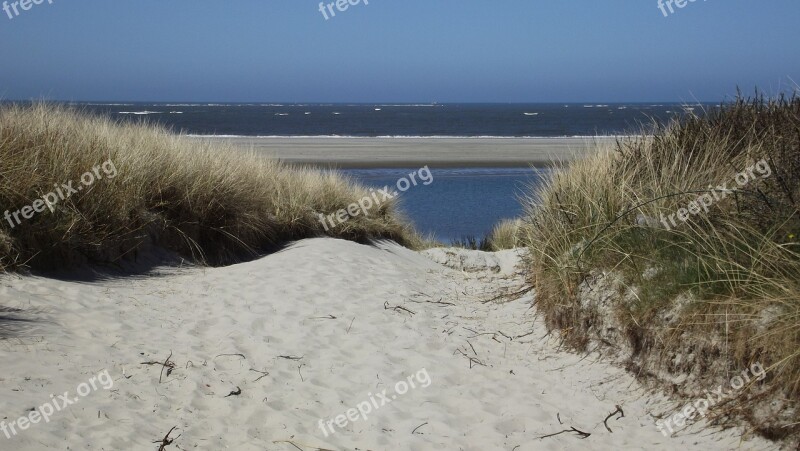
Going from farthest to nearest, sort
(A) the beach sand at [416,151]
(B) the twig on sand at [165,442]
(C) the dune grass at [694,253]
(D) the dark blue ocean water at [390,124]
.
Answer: (D) the dark blue ocean water at [390,124]
(A) the beach sand at [416,151]
(C) the dune grass at [694,253]
(B) the twig on sand at [165,442]

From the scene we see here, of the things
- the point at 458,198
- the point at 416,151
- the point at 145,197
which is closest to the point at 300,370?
the point at 145,197

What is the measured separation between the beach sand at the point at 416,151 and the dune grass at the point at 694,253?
17157 millimetres

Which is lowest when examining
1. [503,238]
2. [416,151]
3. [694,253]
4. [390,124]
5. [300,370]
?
[503,238]

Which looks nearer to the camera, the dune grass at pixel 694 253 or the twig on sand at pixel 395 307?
the dune grass at pixel 694 253

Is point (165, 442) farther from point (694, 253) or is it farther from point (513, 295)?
point (513, 295)

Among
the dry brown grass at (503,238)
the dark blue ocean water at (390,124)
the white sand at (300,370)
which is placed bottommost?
the dry brown grass at (503,238)

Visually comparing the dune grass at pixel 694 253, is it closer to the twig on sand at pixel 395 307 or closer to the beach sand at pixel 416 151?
the twig on sand at pixel 395 307

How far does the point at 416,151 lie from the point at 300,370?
28.4 m

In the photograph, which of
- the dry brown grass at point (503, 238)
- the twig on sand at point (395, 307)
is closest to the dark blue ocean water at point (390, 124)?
the dry brown grass at point (503, 238)

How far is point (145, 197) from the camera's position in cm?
862

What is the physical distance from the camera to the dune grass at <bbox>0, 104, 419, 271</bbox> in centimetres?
723

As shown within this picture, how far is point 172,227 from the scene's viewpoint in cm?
888

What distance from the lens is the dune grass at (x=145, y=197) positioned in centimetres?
723

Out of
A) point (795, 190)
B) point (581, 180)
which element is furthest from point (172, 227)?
point (795, 190)
